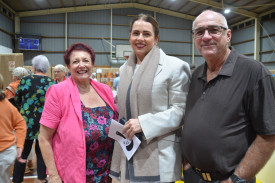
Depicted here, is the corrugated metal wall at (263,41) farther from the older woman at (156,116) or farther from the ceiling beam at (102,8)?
the older woman at (156,116)

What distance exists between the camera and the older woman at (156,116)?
4.65 feet

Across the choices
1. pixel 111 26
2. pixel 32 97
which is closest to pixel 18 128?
pixel 32 97

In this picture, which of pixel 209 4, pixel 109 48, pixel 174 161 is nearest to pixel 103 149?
pixel 174 161

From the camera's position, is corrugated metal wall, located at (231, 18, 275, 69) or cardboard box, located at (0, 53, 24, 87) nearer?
cardboard box, located at (0, 53, 24, 87)

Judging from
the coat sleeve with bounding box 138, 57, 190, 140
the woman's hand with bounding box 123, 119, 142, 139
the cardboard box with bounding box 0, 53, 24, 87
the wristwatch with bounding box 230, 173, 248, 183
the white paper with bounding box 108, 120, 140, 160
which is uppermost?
the cardboard box with bounding box 0, 53, 24, 87

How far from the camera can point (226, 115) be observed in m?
1.23

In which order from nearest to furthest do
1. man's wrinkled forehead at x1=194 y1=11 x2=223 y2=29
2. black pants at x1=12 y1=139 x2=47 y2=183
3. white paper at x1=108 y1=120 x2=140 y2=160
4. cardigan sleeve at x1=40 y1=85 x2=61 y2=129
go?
man's wrinkled forehead at x1=194 y1=11 x2=223 y2=29 < white paper at x1=108 y1=120 x2=140 y2=160 < cardigan sleeve at x1=40 y1=85 x2=61 y2=129 < black pants at x1=12 y1=139 x2=47 y2=183

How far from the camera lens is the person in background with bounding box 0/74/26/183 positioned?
6.88 ft

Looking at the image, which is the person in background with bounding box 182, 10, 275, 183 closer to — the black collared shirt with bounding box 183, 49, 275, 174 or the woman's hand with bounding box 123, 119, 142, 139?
the black collared shirt with bounding box 183, 49, 275, 174

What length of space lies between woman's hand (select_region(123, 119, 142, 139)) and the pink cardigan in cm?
34

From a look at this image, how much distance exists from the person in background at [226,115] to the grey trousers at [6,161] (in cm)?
167

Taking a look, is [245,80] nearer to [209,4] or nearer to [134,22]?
[134,22]

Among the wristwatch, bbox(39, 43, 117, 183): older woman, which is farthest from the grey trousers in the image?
the wristwatch

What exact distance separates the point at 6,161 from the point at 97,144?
104cm
